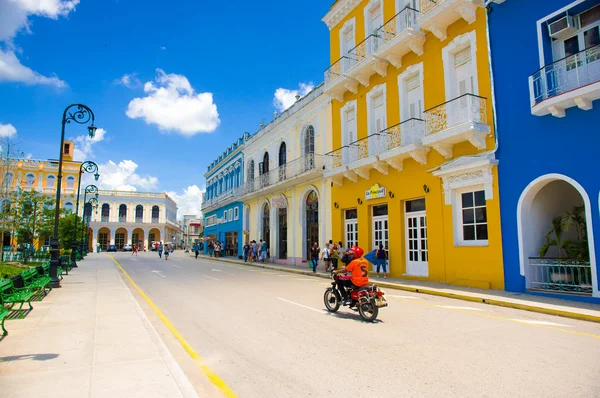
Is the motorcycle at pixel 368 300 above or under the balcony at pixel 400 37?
under

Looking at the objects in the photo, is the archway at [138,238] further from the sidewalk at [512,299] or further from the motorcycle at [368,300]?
the motorcycle at [368,300]

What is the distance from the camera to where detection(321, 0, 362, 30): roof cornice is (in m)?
20.6

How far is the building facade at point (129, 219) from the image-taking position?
7519 cm

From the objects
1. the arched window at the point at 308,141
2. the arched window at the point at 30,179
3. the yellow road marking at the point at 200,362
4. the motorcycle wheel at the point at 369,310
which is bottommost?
the yellow road marking at the point at 200,362

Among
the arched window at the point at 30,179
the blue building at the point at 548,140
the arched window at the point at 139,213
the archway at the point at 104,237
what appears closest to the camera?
the blue building at the point at 548,140

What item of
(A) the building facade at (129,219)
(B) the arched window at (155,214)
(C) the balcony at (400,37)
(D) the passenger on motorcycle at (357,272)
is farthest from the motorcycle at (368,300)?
(B) the arched window at (155,214)

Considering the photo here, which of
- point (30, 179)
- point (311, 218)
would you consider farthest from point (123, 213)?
Result: point (311, 218)

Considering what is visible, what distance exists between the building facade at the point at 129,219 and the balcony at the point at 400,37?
69727 millimetres

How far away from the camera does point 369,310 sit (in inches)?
316

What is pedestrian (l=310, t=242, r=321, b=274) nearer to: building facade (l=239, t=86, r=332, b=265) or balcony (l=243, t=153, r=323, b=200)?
building facade (l=239, t=86, r=332, b=265)

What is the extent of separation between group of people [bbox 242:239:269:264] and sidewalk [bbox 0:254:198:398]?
64.1 feet

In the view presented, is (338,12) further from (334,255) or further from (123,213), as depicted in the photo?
(123,213)

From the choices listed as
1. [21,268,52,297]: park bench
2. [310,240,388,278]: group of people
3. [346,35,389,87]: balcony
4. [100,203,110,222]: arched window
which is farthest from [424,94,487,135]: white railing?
[100,203,110,222]: arched window

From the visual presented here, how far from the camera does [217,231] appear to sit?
45.5 meters
